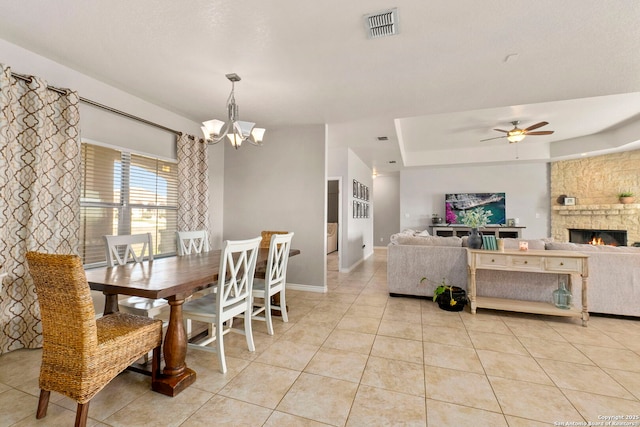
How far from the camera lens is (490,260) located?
322cm

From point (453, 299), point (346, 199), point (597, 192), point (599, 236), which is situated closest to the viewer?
point (453, 299)

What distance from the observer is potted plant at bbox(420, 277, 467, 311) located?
3336 mm

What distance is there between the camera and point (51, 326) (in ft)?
4.83

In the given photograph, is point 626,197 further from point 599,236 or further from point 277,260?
point 277,260

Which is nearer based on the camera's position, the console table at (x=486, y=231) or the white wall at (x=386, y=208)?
the console table at (x=486, y=231)

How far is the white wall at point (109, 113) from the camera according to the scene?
246 centimetres

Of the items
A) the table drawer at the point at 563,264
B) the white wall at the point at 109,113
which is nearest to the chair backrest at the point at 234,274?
the white wall at the point at 109,113

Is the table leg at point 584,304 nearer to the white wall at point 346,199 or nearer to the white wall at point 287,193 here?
the white wall at point 287,193

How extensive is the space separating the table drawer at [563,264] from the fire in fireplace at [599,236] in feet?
14.4

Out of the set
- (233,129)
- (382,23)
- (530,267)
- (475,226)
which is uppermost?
(382,23)

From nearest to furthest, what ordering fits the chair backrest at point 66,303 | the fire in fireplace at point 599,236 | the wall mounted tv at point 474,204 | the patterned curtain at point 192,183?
1. the chair backrest at point 66,303
2. the patterned curtain at point 192,183
3. the fire in fireplace at point 599,236
4. the wall mounted tv at point 474,204

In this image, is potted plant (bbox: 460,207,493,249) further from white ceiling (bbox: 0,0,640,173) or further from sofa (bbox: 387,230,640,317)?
white ceiling (bbox: 0,0,640,173)

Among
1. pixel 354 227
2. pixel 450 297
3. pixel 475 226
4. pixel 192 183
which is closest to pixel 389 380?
pixel 450 297

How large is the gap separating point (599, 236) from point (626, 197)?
101 cm
